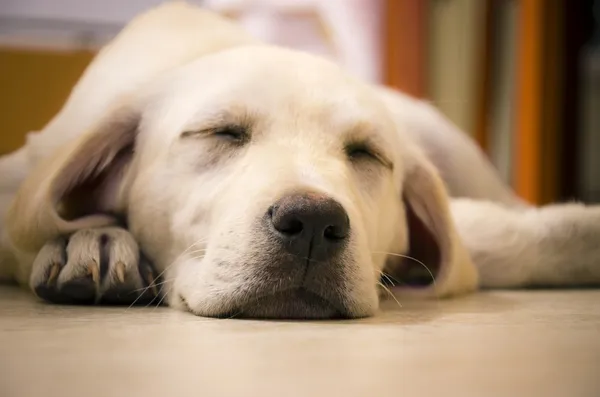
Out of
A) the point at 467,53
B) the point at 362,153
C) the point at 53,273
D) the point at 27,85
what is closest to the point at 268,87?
the point at 362,153

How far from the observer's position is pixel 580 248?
7.76 feet

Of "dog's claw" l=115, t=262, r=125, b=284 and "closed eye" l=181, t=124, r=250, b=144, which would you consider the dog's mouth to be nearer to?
"dog's claw" l=115, t=262, r=125, b=284

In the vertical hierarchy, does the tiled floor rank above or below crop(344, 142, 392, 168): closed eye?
below

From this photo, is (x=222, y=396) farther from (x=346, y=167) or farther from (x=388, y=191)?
(x=388, y=191)

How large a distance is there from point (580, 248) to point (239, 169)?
1193 millimetres

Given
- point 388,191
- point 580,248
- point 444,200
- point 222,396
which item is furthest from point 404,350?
point 580,248

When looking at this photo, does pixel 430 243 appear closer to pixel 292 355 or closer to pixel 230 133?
pixel 230 133

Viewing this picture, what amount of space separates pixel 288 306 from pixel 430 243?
33.2 inches

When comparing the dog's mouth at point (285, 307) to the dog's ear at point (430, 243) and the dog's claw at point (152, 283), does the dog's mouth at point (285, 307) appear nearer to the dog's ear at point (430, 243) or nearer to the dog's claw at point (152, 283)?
the dog's claw at point (152, 283)

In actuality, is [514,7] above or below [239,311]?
above

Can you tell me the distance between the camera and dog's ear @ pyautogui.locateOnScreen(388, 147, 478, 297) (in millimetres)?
2076

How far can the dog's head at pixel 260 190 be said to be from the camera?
150cm

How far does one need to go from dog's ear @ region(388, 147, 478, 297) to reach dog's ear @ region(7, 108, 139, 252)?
0.79m

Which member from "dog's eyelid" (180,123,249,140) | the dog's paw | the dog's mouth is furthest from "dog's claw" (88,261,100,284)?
"dog's eyelid" (180,123,249,140)
